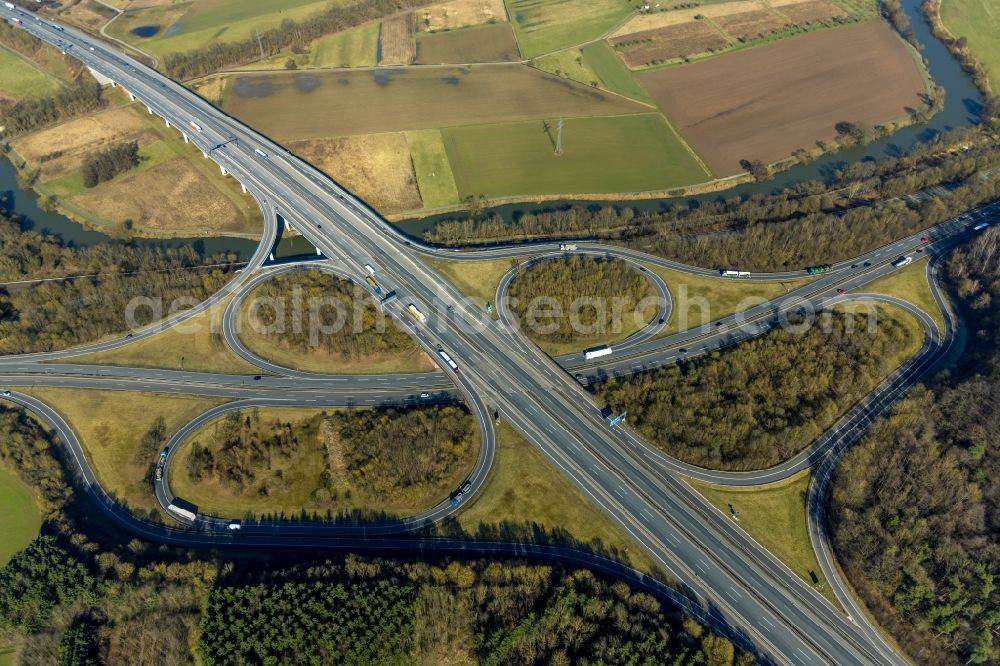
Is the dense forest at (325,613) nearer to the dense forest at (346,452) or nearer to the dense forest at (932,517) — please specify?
the dense forest at (346,452)

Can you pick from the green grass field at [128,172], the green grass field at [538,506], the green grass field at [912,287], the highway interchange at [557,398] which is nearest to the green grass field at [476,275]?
the highway interchange at [557,398]

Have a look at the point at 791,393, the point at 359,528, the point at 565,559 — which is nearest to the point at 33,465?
the point at 359,528

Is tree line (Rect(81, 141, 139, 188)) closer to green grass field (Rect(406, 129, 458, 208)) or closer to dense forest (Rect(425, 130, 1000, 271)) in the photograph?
green grass field (Rect(406, 129, 458, 208))

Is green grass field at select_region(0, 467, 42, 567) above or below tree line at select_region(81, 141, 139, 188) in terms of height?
below

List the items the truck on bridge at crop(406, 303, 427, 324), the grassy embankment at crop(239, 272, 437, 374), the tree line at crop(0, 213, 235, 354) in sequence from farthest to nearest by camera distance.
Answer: the truck on bridge at crop(406, 303, 427, 324), the tree line at crop(0, 213, 235, 354), the grassy embankment at crop(239, 272, 437, 374)

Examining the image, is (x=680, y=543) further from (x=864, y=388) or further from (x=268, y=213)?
(x=268, y=213)

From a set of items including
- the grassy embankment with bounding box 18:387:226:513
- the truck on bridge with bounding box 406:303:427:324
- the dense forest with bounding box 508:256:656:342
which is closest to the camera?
the grassy embankment with bounding box 18:387:226:513

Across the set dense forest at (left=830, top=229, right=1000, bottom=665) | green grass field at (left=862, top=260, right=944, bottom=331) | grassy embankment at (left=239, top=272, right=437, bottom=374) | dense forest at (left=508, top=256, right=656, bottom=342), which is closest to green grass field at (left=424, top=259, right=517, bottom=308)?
dense forest at (left=508, top=256, right=656, bottom=342)
